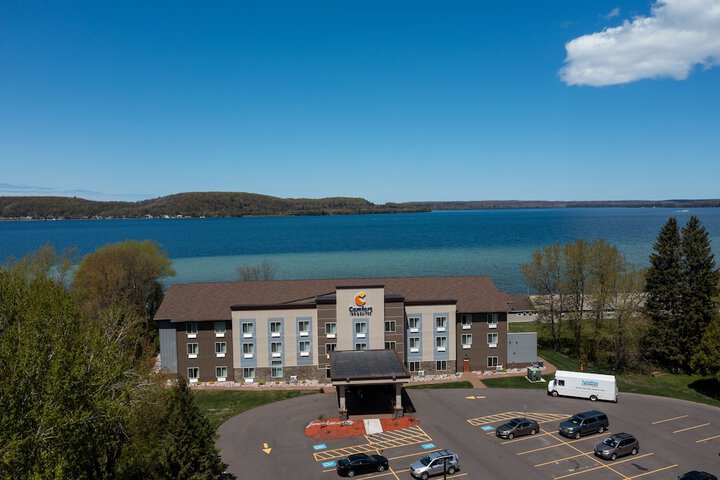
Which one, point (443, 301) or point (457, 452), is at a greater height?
point (443, 301)

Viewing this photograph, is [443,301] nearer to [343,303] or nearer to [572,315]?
[343,303]

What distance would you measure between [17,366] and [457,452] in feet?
97.0

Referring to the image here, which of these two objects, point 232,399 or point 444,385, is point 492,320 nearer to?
point 444,385

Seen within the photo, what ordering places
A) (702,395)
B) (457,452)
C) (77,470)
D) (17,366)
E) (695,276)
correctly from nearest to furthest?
(17,366) → (77,470) → (457,452) → (702,395) → (695,276)

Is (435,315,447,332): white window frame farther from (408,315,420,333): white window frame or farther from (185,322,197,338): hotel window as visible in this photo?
(185,322,197,338): hotel window

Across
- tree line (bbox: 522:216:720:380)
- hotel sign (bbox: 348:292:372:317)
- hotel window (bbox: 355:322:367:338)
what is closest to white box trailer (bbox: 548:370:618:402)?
tree line (bbox: 522:216:720:380)

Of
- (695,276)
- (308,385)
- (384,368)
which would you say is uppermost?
(695,276)

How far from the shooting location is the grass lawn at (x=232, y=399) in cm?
4712

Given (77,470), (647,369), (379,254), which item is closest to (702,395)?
(647,369)

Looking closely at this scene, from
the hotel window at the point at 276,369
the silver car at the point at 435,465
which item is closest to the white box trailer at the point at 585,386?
the silver car at the point at 435,465

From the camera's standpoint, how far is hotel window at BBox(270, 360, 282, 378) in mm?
56094

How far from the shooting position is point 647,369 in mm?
57500

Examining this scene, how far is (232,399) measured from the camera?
51.0 metres

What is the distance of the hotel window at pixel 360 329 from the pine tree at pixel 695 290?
36323 mm
